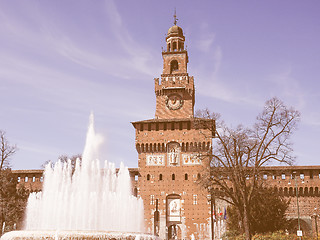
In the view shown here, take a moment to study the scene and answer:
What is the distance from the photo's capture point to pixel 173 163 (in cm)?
4141

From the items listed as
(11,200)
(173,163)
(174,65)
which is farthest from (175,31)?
(11,200)

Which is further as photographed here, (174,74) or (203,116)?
(174,74)

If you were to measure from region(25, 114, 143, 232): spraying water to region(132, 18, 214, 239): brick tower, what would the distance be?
6.17 meters

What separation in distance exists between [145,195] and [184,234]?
20.4ft

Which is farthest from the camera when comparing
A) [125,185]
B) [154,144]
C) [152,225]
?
[154,144]

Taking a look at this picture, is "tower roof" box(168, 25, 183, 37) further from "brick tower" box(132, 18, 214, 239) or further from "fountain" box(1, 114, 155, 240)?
"fountain" box(1, 114, 155, 240)

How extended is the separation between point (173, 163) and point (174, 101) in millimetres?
8499

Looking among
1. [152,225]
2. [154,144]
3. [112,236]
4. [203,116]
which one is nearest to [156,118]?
[154,144]

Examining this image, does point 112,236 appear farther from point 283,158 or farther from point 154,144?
point 154,144

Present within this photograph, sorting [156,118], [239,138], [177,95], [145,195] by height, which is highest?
[177,95]

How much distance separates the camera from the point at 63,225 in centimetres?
3012

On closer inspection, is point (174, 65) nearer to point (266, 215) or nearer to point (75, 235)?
point (266, 215)

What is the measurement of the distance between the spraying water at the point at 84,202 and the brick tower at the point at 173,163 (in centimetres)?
617

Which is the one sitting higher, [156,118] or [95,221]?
[156,118]
